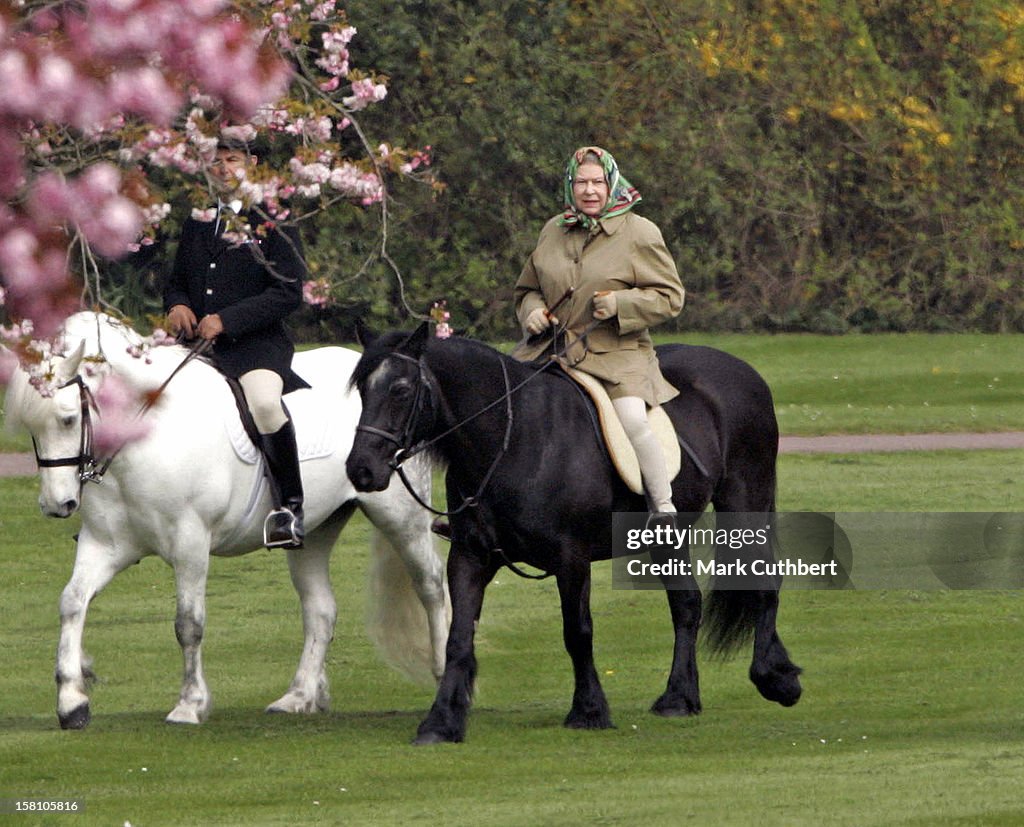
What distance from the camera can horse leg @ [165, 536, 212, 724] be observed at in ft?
35.8

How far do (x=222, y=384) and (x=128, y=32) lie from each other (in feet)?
17.1

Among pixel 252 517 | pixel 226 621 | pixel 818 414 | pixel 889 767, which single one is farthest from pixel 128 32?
pixel 818 414

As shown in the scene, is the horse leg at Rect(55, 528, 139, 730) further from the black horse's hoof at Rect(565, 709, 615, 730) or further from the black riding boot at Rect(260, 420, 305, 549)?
the black horse's hoof at Rect(565, 709, 615, 730)

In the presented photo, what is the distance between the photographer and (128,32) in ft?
20.4

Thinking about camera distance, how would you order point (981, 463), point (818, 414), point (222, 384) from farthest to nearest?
1. point (818, 414)
2. point (981, 463)
3. point (222, 384)

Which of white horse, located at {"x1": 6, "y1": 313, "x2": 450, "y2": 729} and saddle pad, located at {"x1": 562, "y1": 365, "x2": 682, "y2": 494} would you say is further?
saddle pad, located at {"x1": 562, "y1": 365, "x2": 682, "y2": 494}

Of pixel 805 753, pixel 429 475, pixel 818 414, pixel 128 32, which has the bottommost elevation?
pixel 818 414

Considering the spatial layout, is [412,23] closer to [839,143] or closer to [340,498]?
[839,143]

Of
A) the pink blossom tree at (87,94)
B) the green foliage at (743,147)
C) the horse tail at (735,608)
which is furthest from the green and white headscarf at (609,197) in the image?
the green foliage at (743,147)

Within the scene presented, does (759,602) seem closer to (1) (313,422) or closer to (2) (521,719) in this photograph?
(2) (521,719)

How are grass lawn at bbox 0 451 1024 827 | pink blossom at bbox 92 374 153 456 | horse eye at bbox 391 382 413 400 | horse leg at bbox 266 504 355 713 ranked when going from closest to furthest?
pink blossom at bbox 92 374 153 456, grass lawn at bbox 0 451 1024 827, horse eye at bbox 391 382 413 400, horse leg at bbox 266 504 355 713

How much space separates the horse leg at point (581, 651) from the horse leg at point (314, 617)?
61.7 inches

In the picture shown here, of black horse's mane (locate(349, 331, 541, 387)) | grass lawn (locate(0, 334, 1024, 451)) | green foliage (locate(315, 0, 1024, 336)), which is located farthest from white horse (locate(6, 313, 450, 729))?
green foliage (locate(315, 0, 1024, 336))

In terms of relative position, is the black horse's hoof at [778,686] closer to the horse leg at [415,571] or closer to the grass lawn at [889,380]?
the horse leg at [415,571]
